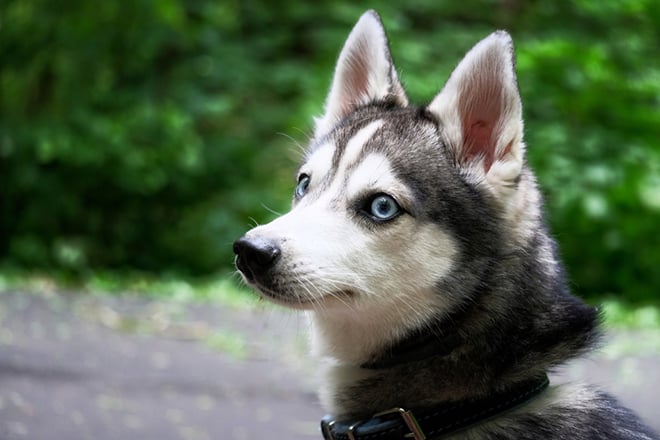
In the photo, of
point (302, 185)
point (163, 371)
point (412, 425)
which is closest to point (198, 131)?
point (163, 371)

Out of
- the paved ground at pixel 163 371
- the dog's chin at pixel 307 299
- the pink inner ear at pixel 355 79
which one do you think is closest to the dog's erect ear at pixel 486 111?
the pink inner ear at pixel 355 79

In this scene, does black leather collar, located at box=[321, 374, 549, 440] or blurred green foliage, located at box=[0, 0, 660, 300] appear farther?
blurred green foliage, located at box=[0, 0, 660, 300]

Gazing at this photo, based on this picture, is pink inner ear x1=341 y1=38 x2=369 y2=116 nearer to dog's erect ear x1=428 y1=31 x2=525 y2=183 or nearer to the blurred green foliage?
dog's erect ear x1=428 y1=31 x2=525 y2=183

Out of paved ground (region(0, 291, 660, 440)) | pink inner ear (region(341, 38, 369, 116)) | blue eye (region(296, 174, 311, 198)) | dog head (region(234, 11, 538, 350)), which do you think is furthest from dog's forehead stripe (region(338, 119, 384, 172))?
paved ground (region(0, 291, 660, 440))

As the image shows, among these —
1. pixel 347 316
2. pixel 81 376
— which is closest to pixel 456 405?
pixel 347 316

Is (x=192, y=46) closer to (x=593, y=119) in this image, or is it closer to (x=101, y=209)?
(x=101, y=209)

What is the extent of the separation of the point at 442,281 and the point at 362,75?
1.02 meters

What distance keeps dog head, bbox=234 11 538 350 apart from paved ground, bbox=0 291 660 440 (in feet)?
3.84

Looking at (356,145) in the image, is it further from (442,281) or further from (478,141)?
(442,281)

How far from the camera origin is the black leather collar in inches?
104

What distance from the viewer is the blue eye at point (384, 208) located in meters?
2.83

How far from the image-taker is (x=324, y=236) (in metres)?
2.78

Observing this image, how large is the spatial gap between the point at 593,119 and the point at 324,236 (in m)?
7.93

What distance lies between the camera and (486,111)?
9.86ft
